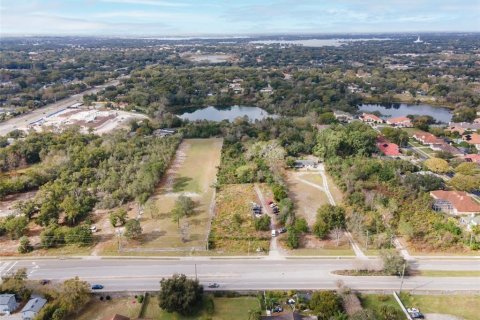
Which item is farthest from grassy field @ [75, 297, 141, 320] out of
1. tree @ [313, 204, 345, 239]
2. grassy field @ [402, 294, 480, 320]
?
grassy field @ [402, 294, 480, 320]

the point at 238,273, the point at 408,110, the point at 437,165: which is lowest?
the point at 408,110

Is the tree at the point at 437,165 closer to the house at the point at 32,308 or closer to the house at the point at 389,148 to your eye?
the house at the point at 389,148

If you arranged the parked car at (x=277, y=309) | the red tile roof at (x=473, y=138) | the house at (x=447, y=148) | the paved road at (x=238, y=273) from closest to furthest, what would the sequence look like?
the parked car at (x=277, y=309)
the paved road at (x=238, y=273)
the house at (x=447, y=148)
the red tile roof at (x=473, y=138)

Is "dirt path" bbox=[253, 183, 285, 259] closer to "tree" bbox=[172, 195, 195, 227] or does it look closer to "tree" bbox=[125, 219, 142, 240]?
"tree" bbox=[172, 195, 195, 227]

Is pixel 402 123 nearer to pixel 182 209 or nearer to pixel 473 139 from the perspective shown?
pixel 473 139

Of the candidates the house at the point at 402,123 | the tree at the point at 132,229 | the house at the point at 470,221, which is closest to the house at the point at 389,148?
the house at the point at 402,123

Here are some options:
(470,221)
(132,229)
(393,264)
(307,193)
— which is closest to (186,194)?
(132,229)
